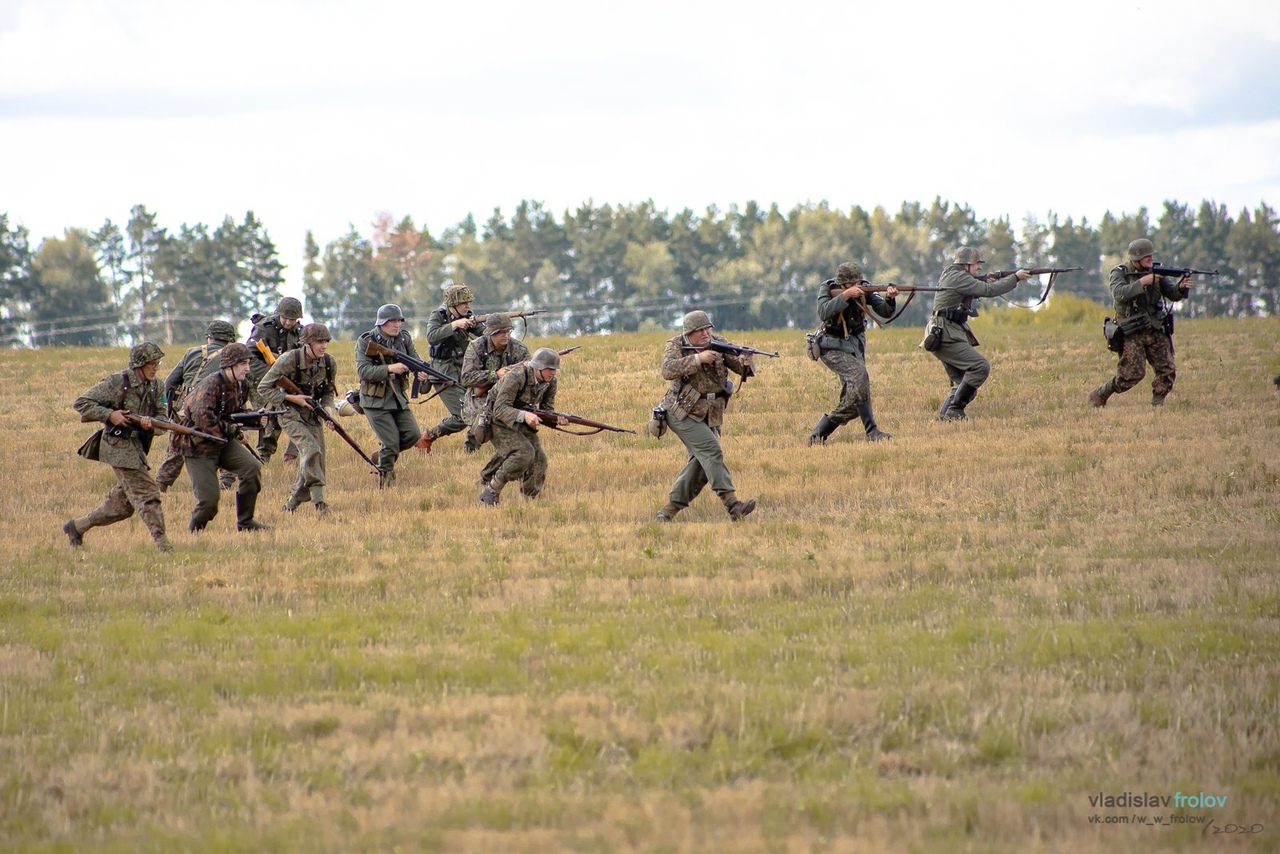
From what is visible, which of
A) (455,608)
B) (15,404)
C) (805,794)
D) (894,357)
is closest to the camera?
(805,794)

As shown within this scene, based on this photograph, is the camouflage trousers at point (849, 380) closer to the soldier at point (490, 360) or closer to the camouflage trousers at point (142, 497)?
the soldier at point (490, 360)

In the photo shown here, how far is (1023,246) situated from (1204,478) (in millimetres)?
87991

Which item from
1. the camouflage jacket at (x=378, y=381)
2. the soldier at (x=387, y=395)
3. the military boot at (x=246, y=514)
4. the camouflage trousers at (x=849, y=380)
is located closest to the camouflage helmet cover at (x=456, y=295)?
the soldier at (x=387, y=395)

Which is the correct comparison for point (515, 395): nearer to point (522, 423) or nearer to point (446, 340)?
point (522, 423)

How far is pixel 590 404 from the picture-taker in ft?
73.7

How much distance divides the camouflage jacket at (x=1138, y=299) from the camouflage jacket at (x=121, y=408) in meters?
11.3

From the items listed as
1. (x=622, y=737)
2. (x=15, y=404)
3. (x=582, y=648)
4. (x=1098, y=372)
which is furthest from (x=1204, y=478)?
(x=15, y=404)

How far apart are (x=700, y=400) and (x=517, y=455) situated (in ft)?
7.12

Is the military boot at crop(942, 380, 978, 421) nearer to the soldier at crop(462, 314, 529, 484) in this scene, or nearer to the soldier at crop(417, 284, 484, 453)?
the soldier at crop(417, 284, 484, 453)

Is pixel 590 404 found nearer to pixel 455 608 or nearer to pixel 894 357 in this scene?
pixel 894 357

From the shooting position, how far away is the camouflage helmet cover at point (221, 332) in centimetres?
1495

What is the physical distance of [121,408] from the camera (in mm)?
11453

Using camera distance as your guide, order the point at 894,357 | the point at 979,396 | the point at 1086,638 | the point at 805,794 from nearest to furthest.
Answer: the point at 805,794 < the point at 1086,638 < the point at 979,396 < the point at 894,357

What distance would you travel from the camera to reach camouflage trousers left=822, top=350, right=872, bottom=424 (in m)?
16.3
